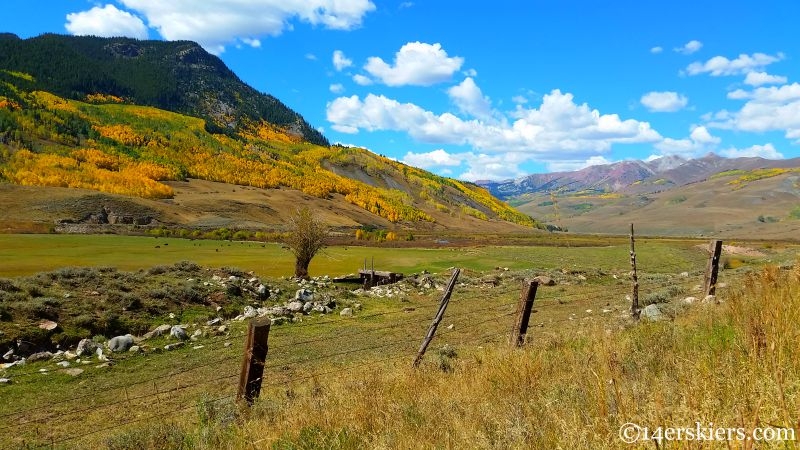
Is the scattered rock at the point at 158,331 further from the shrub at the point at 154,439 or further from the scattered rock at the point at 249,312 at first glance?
the shrub at the point at 154,439

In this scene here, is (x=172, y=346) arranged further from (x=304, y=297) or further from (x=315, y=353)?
(x=304, y=297)

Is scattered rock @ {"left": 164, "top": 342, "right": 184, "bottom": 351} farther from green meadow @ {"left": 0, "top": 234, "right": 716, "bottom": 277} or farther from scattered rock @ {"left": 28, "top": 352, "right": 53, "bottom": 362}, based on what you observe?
green meadow @ {"left": 0, "top": 234, "right": 716, "bottom": 277}

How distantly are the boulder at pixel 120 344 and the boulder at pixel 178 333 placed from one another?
1622mm

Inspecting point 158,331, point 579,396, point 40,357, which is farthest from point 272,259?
point 579,396

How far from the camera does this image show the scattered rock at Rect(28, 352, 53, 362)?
1542cm

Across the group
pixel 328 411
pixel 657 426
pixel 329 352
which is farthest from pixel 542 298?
pixel 657 426

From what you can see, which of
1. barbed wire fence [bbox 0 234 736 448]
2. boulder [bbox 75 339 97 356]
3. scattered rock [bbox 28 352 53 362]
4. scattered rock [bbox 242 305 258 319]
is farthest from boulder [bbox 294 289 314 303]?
scattered rock [bbox 28 352 53 362]

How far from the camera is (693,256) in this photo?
207 ft

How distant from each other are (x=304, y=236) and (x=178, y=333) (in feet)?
63.7

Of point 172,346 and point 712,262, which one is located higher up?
point 712,262

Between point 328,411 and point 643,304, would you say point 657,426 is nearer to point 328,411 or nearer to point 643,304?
point 328,411

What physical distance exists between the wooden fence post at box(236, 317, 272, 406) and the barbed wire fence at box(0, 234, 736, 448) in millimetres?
46

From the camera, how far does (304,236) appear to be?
37656 mm

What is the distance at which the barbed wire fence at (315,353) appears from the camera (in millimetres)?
9758
